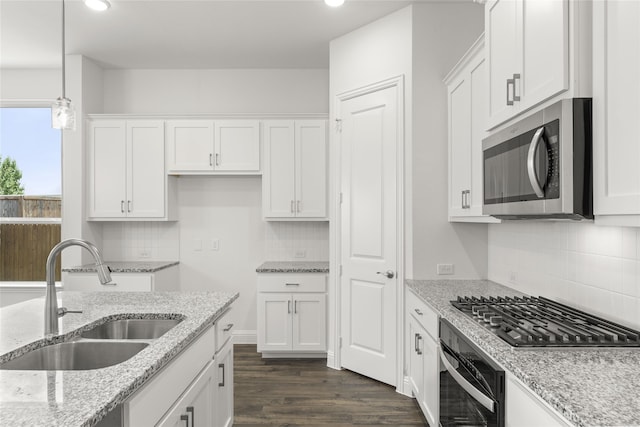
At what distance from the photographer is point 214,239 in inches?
185

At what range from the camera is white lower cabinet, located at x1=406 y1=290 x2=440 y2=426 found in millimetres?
2357

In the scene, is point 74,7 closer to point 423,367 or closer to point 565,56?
point 565,56

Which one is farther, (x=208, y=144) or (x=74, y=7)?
(x=208, y=144)

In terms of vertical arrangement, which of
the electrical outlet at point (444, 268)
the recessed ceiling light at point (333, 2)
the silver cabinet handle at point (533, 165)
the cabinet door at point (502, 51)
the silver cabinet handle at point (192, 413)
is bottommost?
the silver cabinet handle at point (192, 413)

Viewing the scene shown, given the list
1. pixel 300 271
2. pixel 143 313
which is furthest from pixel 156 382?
pixel 300 271

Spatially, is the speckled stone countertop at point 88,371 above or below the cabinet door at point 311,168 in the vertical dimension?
below

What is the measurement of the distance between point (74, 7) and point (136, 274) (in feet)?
7.56

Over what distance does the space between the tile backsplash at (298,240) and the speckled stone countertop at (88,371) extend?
204cm

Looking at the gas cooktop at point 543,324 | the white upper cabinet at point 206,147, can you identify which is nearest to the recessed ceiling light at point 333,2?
the white upper cabinet at point 206,147

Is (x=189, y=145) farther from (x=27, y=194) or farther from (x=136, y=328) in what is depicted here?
(x=136, y=328)

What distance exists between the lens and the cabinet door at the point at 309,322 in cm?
402

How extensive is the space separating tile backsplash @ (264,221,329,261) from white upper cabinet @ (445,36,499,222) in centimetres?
178

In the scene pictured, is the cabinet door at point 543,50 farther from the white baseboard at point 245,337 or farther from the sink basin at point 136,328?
the white baseboard at point 245,337

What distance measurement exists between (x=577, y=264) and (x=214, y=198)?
3.58 metres
